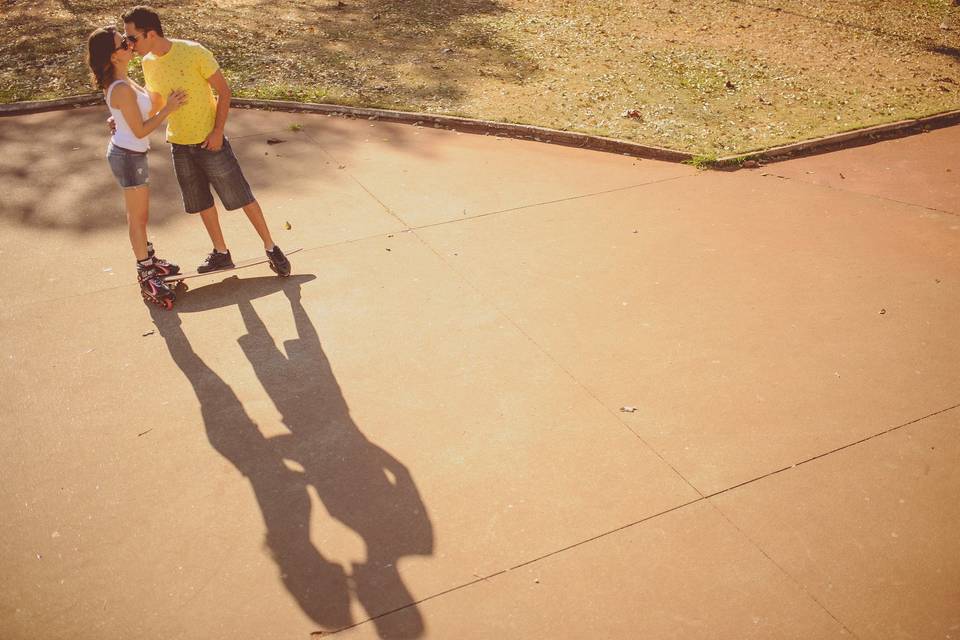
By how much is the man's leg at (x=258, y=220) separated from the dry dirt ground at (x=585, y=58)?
4171mm

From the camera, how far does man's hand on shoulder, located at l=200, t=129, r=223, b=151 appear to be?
5461mm

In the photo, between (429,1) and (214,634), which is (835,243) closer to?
(214,634)

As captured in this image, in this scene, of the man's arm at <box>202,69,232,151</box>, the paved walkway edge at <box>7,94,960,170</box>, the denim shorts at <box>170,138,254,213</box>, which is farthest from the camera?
the paved walkway edge at <box>7,94,960,170</box>

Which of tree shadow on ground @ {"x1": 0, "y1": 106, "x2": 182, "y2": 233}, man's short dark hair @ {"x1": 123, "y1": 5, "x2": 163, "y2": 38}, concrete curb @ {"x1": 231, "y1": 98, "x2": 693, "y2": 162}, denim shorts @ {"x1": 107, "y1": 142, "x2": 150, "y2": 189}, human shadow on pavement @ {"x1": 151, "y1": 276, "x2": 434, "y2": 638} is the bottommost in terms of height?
human shadow on pavement @ {"x1": 151, "y1": 276, "x2": 434, "y2": 638}

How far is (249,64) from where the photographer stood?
10961 mm

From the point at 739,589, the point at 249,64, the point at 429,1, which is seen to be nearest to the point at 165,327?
the point at 739,589

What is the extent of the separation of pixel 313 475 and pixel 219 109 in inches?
109


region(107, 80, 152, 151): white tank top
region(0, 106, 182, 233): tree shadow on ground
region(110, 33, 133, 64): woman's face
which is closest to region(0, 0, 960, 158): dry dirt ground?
region(0, 106, 182, 233): tree shadow on ground

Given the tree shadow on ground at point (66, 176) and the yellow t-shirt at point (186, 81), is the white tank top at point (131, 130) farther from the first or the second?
the tree shadow on ground at point (66, 176)

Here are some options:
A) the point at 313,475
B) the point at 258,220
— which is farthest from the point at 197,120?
the point at 313,475

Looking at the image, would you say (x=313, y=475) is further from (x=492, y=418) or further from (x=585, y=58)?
(x=585, y=58)

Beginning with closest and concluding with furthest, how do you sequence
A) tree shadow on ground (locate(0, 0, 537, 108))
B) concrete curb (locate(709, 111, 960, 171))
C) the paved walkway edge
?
concrete curb (locate(709, 111, 960, 171)) < the paved walkway edge < tree shadow on ground (locate(0, 0, 537, 108))

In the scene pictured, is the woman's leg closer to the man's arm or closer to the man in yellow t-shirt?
the man in yellow t-shirt

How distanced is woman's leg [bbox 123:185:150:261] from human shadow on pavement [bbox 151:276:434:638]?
505mm
